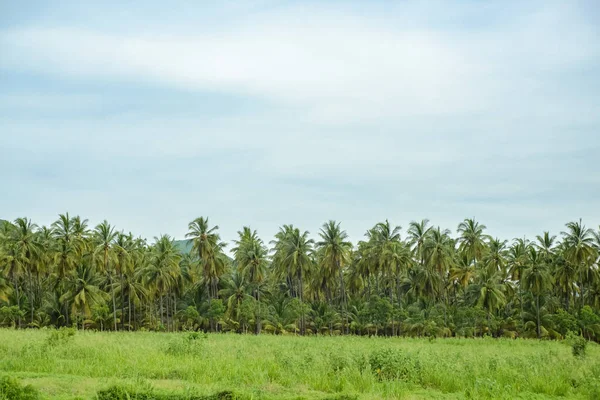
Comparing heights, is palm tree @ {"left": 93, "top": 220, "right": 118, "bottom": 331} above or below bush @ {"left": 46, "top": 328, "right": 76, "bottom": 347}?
above

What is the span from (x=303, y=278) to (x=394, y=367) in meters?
60.8

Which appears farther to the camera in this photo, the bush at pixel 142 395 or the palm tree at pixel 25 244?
the palm tree at pixel 25 244

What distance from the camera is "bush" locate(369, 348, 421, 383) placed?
18.8 m

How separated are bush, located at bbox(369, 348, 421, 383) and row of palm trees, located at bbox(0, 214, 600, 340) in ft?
154

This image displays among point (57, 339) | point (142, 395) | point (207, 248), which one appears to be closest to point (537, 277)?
point (207, 248)

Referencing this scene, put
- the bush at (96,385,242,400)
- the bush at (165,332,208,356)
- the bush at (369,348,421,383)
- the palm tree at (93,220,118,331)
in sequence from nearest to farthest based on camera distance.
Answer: the bush at (96,385,242,400) → the bush at (369,348,421,383) → the bush at (165,332,208,356) → the palm tree at (93,220,118,331)

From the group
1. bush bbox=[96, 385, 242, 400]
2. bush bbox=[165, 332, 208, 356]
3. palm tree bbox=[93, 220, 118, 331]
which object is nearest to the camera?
bush bbox=[96, 385, 242, 400]

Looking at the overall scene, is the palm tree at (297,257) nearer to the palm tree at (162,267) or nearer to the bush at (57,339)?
the palm tree at (162,267)

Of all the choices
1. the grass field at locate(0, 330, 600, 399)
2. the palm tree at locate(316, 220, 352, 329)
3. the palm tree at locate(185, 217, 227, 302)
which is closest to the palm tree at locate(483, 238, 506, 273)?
the palm tree at locate(316, 220, 352, 329)

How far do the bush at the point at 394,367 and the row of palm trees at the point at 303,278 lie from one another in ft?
154

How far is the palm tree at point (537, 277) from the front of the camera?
6819 cm

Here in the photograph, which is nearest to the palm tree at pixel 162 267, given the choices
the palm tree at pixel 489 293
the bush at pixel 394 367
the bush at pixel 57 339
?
the palm tree at pixel 489 293

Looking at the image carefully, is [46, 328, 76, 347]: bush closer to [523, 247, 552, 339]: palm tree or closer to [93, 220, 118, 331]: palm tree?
[93, 220, 118, 331]: palm tree

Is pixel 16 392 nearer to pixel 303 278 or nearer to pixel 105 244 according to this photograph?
pixel 105 244
